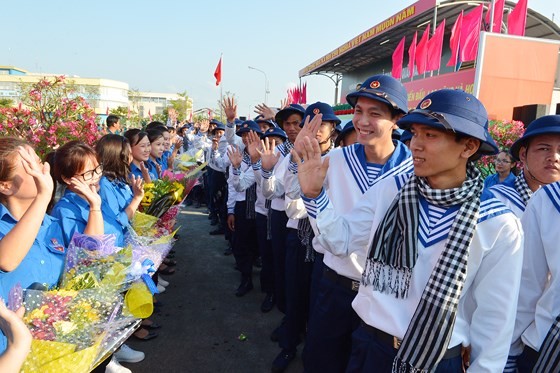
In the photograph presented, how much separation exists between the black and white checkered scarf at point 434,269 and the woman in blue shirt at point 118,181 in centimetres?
211

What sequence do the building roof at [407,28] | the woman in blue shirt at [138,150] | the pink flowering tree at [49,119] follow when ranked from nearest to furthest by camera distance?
the woman in blue shirt at [138,150] → the pink flowering tree at [49,119] → the building roof at [407,28]

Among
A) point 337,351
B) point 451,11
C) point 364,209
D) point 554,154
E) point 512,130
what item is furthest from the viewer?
point 451,11

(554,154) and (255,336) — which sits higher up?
(554,154)

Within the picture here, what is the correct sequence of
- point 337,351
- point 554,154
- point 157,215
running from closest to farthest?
point 554,154, point 337,351, point 157,215

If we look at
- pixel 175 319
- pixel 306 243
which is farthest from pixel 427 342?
pixel 175 319

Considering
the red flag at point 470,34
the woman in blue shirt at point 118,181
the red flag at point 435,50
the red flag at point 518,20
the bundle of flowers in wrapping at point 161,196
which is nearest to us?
the woman in blue shirt at point 118,181

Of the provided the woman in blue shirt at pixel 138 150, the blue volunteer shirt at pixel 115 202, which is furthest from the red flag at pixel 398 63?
the blue volunteer shirt at pixel 115 202

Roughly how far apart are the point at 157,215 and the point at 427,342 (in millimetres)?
2869

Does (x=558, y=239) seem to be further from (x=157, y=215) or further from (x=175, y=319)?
(x=175, y=319)

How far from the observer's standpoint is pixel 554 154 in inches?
86.7

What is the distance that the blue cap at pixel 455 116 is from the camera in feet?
4.89

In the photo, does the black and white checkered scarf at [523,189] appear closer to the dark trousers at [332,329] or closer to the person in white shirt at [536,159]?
the person in white shirt at [536,159]

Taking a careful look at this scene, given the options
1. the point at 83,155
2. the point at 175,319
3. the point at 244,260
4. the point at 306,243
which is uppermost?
the point at 83,155

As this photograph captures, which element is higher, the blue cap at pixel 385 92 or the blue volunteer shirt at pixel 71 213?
the blue cap at pixel 385 92
